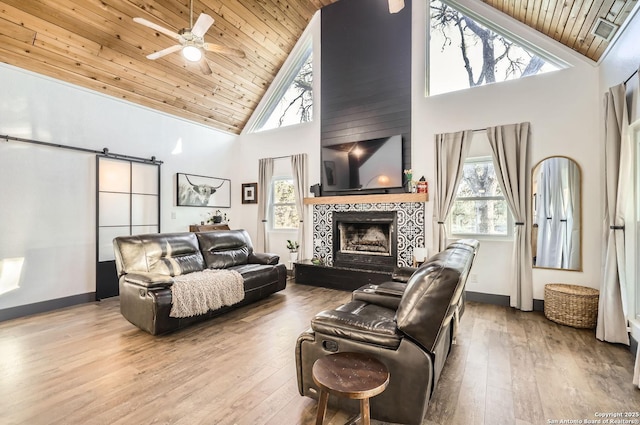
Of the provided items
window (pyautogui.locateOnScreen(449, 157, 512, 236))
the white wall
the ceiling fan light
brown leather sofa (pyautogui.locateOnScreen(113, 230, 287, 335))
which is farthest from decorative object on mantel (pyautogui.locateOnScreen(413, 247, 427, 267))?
the white wall

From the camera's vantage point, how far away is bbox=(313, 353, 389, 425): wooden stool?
4.27 feet

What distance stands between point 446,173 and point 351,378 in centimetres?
376

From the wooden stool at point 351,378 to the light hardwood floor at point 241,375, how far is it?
1.80 feet

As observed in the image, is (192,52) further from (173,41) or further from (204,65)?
(173,41)

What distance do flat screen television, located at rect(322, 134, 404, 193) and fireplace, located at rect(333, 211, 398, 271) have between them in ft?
1.58

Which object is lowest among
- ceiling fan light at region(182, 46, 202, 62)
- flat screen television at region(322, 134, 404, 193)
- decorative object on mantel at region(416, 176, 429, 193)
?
decorative object on mantel at region(416, 176, 429, 193)

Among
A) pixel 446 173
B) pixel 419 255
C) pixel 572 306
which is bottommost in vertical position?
pixel 572 306

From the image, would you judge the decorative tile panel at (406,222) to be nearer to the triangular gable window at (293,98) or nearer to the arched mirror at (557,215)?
the arched mirror at (557,215)

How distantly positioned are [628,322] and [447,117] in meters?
3.20

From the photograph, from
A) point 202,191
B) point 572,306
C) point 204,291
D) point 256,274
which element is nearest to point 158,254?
point 204,291

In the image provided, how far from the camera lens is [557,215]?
3828 mm

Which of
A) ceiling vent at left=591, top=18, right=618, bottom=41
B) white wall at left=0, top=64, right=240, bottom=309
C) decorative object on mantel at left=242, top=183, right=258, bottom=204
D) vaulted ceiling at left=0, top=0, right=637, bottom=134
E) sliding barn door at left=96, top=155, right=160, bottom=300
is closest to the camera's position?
ceiling vent at left=591, top=18, right=618, bottom=41

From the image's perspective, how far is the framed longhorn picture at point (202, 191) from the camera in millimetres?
5754

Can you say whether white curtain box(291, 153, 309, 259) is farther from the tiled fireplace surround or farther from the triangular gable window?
the triangular gable window
